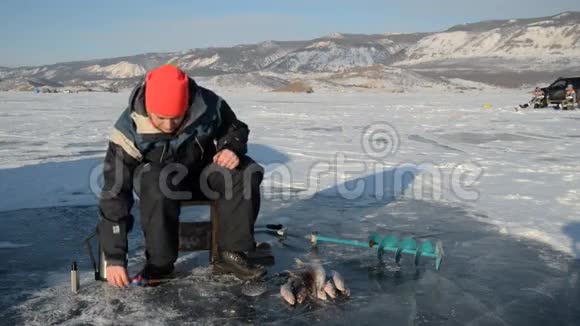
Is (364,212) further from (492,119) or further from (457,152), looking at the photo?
(492,119)

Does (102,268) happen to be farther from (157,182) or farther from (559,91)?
(559,91)

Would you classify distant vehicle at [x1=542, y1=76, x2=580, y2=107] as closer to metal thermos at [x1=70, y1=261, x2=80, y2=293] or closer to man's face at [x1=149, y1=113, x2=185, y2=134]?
man's face at [x1=149, y1=113, x2=185, y2=134]

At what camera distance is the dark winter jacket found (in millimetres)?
2553

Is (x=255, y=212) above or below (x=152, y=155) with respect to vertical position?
below

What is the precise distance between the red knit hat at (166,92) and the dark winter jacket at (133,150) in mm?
104

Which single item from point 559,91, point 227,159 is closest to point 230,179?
point 227,159

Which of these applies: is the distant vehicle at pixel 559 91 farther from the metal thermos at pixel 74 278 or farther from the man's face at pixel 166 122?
the metal thermos at pixel 74 278

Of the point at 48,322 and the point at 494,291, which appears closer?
the point at 48,322

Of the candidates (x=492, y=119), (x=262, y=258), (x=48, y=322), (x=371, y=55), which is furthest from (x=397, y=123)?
(x=371, y=55)

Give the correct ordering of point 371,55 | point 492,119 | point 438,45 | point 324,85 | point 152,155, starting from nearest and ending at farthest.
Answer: point 152,155 → point 492,119 → point 324,85 → point 438,45 → point 371,55

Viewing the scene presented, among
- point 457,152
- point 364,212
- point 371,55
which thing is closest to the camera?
point 364,212

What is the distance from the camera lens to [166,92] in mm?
2426

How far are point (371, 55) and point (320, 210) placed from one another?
141359 mm

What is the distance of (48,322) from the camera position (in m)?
2.28
